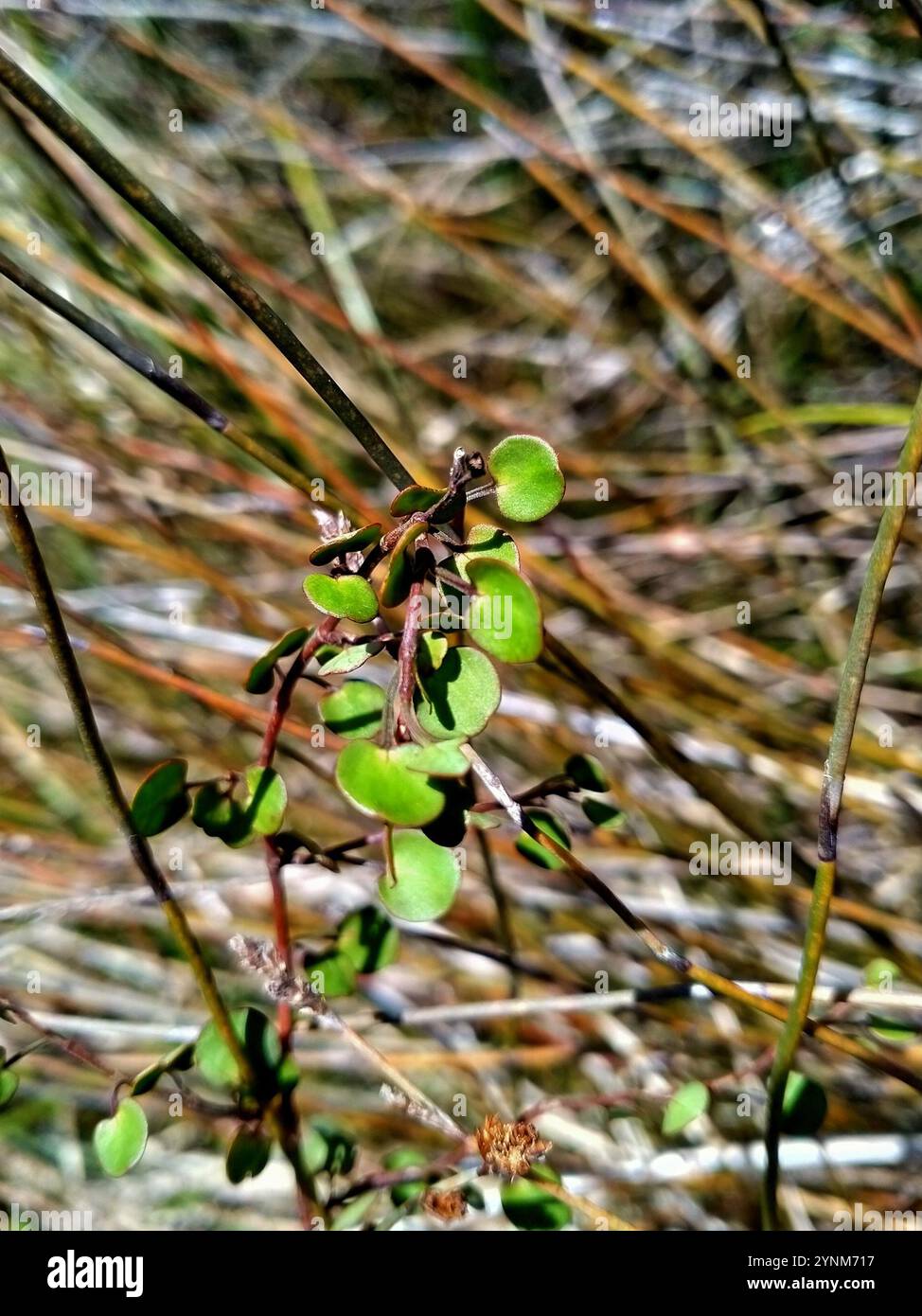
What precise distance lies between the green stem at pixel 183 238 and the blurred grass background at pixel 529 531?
11.7 inches

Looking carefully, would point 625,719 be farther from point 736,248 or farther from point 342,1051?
point 736,248

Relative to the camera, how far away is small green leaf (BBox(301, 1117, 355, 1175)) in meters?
0.55

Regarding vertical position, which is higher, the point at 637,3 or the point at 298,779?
the point at 637,3

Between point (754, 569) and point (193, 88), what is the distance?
937 millimetres

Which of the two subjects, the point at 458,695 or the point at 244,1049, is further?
the point at 244,1049

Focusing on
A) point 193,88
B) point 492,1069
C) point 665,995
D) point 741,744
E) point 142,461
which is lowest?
point 492,1069

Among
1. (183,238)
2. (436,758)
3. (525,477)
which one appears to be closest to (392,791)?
(436,758)

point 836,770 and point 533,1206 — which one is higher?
point 836,770

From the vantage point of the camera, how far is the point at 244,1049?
1.63 ft

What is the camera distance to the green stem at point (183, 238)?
1.24ft

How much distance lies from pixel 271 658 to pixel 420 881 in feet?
0.36

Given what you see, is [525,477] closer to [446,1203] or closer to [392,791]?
[392,791]

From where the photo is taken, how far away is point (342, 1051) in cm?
92

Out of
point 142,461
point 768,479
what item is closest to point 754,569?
point 768,479
